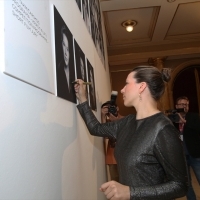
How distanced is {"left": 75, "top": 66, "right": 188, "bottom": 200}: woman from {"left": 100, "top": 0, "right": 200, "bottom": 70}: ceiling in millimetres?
4008

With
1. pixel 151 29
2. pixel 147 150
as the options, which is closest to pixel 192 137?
pixel 147 150

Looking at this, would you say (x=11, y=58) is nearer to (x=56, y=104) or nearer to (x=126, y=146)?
(x=56, y=104)

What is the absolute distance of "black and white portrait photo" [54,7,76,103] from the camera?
1096 mm

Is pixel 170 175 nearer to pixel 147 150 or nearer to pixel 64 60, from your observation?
pixel 147 150

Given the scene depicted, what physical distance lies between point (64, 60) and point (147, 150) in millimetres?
629

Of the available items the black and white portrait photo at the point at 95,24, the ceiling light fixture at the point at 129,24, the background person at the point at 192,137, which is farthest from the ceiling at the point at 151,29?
the background person at the point at 192,137

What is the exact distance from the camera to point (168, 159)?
111cm

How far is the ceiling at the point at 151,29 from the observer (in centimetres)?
517

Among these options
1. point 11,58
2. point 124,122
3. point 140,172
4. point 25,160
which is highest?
point 11,58

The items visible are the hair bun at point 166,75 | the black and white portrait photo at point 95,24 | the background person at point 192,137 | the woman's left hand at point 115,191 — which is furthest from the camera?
the background person at point 192,137

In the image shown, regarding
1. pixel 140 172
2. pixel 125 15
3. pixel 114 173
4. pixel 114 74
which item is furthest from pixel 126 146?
pixel 114 74

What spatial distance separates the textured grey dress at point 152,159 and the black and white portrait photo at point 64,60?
42cm

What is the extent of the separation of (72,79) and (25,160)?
73 cm

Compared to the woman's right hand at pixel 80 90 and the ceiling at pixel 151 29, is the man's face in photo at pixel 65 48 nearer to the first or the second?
the woman's right hand at pixel 80 90
